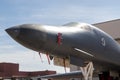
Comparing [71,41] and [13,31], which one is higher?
[13,31]

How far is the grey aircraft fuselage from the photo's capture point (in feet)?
25.1

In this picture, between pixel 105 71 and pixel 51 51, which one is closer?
pixel 51 51

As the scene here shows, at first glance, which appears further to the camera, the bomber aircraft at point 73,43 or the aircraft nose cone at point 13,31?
the bomber aircraft at point 73,43

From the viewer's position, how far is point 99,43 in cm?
991

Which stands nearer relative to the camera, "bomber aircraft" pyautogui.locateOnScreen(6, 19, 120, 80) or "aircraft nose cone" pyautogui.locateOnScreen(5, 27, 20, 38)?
"aircraft nose cone" pyautogui.locateOnScreen(5, 27, 20, 38)

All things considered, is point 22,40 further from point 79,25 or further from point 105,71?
point 105,71

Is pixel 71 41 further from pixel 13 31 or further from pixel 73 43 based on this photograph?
pixel 13 31

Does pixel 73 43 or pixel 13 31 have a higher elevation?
pixel 13 31

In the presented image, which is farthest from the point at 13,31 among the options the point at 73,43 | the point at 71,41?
the point at 73,43

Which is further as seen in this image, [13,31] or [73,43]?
[73,43]

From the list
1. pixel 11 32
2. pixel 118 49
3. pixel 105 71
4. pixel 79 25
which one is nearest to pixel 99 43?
pixel 79 25

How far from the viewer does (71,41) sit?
8625 millimetres

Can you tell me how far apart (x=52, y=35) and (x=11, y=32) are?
119 centimetres

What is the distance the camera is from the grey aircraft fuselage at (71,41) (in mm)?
7648
